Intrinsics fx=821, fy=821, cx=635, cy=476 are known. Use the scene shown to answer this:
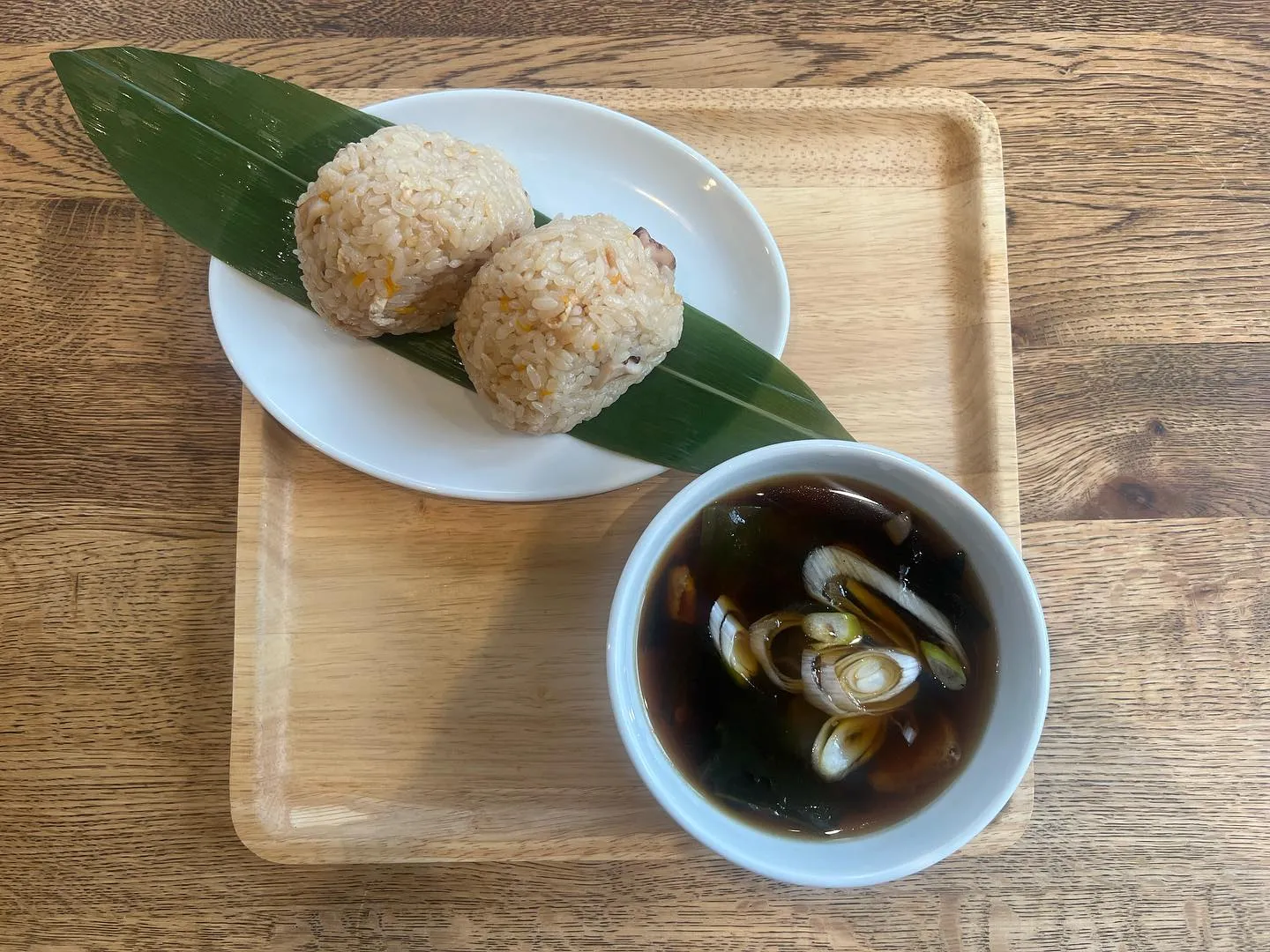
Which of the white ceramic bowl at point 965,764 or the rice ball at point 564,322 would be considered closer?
the white ceramic bowl at point 965,764

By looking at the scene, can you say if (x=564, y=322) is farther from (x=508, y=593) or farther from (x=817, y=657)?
(x=817, y=657)

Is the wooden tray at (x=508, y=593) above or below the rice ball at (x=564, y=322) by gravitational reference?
below

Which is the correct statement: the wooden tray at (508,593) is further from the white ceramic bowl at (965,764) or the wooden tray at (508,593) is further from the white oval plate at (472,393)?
the white ceramic bowl at (965,764)

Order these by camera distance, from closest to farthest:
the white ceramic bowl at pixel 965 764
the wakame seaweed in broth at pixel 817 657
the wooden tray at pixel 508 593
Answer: the white ceramic bowl at pixel 965 764 → the wakame seaweed in broth at pixel 817 657 → the wooden tray at pixel 508 593

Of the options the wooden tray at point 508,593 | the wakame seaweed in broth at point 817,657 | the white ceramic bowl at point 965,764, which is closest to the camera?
the white ceramic bowl at point 965,764

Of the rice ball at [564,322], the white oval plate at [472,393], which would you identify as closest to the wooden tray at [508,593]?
the white oval plate at [472,393]

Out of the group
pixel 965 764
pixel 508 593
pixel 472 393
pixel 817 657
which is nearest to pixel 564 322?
pixel 472 393

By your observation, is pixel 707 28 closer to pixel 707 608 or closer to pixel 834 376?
pixel 834 376
